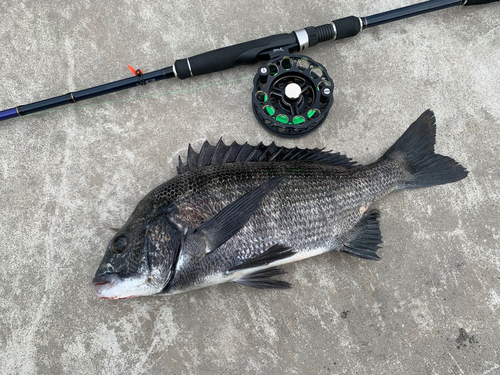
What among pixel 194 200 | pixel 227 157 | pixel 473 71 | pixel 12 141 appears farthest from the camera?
pixel 473 71

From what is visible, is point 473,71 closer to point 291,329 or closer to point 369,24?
point 369,24

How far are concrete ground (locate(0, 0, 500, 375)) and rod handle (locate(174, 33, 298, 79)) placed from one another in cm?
17

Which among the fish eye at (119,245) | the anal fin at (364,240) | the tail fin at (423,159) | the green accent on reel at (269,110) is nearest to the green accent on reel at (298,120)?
the green accent on reel at (269,110)

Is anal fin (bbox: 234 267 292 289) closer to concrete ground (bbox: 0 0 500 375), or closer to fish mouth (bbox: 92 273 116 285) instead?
concrete ground (bbox: 0 0 500 375)

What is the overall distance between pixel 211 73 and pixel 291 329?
183 centimetres

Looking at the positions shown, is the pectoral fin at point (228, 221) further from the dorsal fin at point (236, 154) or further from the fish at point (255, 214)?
the dorsal fin at point (236, 154)

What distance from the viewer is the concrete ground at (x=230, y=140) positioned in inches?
87.7

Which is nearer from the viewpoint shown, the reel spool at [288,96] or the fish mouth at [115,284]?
the fish mouth at [115,284]

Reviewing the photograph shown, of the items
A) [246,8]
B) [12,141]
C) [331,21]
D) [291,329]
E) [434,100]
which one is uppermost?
[246,8]

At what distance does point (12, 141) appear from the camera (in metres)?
2.45

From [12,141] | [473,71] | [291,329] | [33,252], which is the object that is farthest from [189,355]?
[473,71]

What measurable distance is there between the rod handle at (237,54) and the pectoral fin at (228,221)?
103cm

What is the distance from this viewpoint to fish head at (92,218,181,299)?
1.82 metres

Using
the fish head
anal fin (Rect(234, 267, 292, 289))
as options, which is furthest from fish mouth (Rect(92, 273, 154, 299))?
anal fin (Rect(234, 267, 292, 289))
